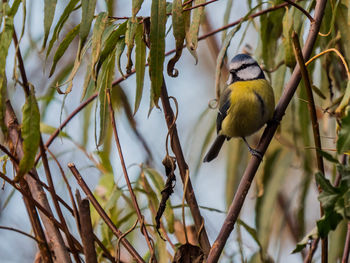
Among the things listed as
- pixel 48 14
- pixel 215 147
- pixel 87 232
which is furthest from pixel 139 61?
pixel 215 147

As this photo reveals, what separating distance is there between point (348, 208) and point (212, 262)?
0.20m

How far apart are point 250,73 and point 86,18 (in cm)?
88

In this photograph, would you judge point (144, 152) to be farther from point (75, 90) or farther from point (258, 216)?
point (75, 90)

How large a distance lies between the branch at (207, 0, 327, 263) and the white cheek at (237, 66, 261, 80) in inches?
28.1

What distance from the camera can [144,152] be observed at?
206 cm

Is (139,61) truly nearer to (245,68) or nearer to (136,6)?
(136,6)

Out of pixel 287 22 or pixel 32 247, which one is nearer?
pixel 287 22

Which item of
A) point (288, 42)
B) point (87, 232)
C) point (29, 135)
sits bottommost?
point (87, 232)

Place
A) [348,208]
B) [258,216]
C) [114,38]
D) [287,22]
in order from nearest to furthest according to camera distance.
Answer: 1. [348,208]
2. [114,38]
3. [287,22]
4. [258,216]

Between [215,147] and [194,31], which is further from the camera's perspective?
[215,147]

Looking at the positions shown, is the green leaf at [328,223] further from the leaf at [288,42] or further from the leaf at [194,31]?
the leaf at [288,42]

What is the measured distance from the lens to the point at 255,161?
0.88 m

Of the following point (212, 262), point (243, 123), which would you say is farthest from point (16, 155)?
point (243, 123)

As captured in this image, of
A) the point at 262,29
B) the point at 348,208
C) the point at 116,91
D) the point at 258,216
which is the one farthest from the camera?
the point at 116,91
